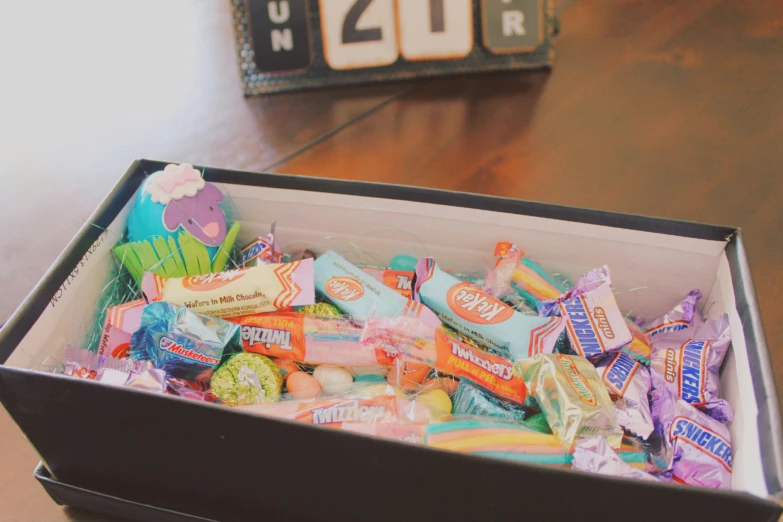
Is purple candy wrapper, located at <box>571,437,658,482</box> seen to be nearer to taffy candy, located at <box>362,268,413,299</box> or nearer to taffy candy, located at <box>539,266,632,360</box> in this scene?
taffy candy, located at <box>539,266,632,360</box>

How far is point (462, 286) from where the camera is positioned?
0.82 meters

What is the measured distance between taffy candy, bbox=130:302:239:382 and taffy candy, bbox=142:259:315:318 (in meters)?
0.04

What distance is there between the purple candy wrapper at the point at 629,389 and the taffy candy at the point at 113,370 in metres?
0.49

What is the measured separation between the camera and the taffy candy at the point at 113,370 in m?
0.71

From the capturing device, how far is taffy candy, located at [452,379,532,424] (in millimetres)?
718

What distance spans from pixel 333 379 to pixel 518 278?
0.26 meters

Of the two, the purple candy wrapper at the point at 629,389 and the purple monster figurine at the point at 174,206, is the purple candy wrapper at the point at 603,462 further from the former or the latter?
the purple monster figurine at the point at 174,206

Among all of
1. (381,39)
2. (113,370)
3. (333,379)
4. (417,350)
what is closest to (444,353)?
(417,350)

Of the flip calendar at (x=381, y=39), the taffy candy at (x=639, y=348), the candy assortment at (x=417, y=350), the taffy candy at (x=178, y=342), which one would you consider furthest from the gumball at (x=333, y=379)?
the flip calendar at (x=381, y=39)

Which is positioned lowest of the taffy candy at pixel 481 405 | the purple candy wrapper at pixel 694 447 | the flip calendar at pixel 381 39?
the purple candy wrapper at pixel 694 447

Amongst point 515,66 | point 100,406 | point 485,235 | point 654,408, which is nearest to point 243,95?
point 515,66

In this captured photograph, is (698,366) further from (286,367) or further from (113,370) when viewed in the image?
(113,370)

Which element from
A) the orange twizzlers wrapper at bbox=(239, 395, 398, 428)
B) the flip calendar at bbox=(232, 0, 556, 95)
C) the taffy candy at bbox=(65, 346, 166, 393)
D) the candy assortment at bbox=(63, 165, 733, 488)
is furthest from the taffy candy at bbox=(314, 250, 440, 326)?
the flip calendar at bbox=(232, 0, 556, 95)

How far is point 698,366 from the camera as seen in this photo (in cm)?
72
